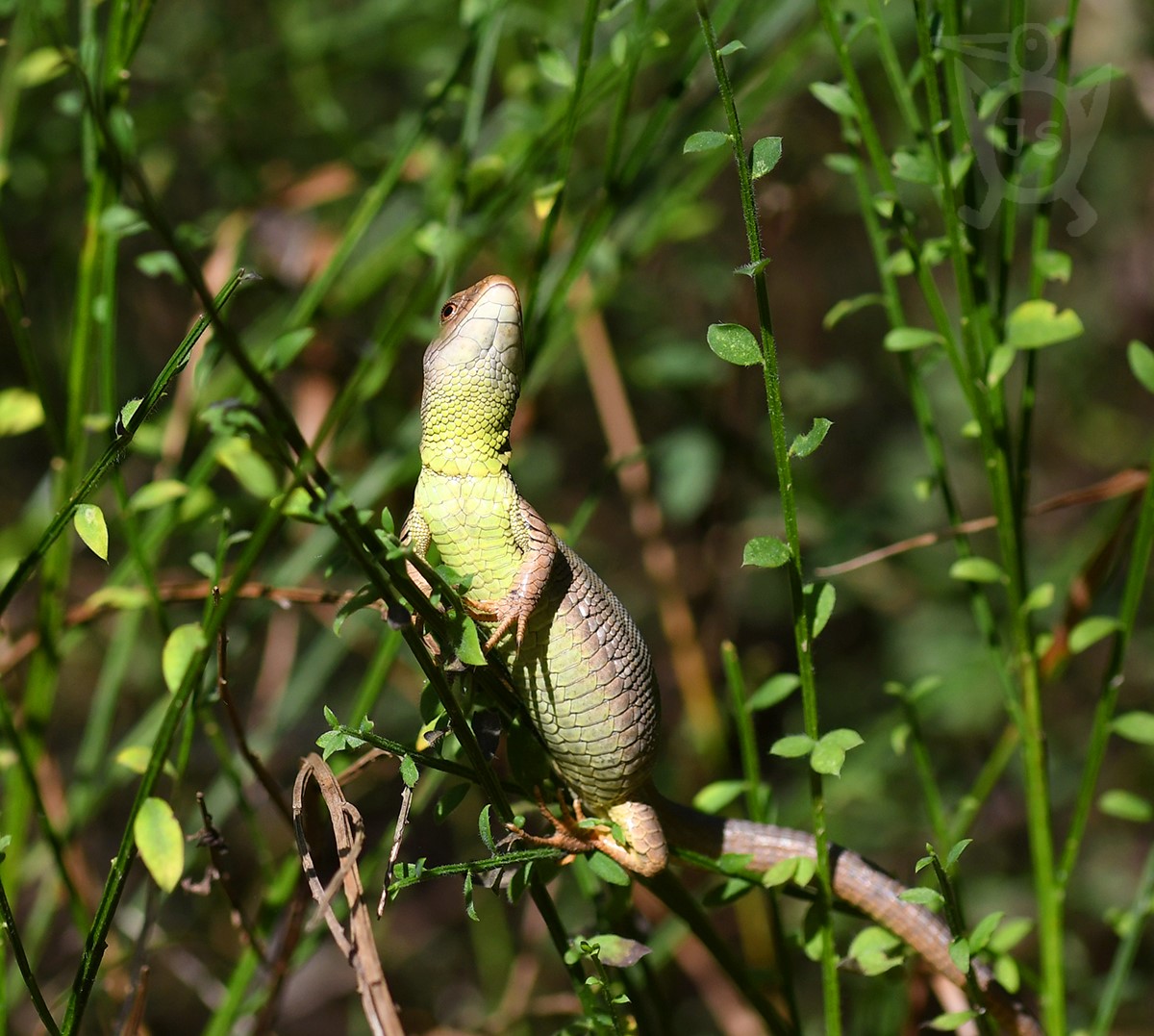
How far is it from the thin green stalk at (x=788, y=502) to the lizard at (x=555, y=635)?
184 mm

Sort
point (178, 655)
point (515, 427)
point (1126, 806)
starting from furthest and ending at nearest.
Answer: point (515, 427) < point (1126, 806) < point (178, 655)

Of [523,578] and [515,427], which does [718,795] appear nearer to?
[523,578]

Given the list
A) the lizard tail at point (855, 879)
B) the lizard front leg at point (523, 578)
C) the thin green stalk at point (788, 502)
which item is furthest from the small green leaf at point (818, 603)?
the lizard tail at point (855, 879)

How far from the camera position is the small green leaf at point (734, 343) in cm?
128

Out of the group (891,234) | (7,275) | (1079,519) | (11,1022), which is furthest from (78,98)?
(1079,519)

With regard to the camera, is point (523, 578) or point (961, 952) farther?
point (523, 578)

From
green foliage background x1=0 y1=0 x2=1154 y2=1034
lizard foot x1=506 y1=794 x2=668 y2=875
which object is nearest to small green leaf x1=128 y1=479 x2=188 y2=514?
green foliage background x1=0 y1=0 x2=1154 y2=1034

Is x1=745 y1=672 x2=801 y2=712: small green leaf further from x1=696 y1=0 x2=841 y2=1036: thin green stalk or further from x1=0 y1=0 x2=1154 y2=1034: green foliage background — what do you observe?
x1=0 y1=0 x2=1154 y2=1034: green foliage background

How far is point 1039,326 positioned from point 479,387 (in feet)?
2.70

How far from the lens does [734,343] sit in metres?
1.29

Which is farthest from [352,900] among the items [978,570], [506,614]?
[978,570]

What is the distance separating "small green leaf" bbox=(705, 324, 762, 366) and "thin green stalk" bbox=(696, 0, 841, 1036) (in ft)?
0.05

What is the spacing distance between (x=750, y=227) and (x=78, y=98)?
57.9 inches

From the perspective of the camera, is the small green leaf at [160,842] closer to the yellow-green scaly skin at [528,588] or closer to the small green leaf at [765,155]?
the yellow-green scaly skin at [528,588]
